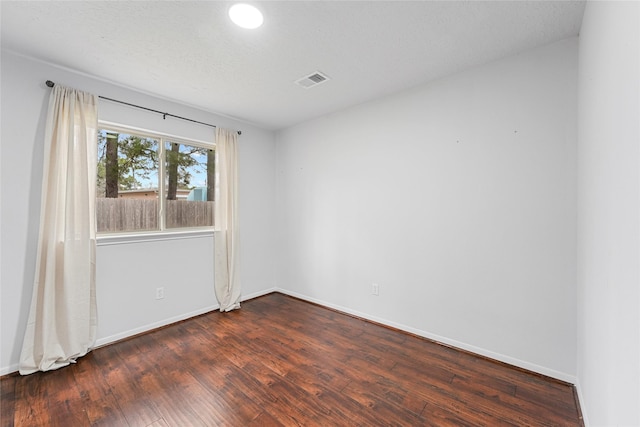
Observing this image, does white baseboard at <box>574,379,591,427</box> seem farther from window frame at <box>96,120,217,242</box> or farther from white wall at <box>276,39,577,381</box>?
window frame at <box>96,120,217,242</box>

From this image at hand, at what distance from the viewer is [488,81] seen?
2252mm

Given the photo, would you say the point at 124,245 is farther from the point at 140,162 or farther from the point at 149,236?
the point at 140,162

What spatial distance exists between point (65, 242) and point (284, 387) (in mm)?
2183

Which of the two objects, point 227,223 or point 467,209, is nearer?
point 467,209

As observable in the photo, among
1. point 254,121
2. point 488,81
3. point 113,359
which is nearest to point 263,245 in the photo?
point 254,121

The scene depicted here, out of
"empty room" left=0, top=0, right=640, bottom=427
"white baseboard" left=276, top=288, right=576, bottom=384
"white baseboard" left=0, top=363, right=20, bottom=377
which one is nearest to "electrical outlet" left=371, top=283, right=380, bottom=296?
"empty room" left=0, top=0, right=640, bottom=427

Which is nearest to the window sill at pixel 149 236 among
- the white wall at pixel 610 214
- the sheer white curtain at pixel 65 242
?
the sheer white curtain at pixel 65 242

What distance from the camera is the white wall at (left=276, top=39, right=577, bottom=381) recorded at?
1.96 meters

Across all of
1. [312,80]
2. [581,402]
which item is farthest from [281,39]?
[581,402]

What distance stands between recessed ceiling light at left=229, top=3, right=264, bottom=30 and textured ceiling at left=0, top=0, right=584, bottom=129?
44 millimetres

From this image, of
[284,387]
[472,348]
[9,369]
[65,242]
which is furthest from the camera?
[472,348]

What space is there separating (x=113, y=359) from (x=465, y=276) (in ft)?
10.5

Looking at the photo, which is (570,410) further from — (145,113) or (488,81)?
(145,113)

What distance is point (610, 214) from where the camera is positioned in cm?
108
